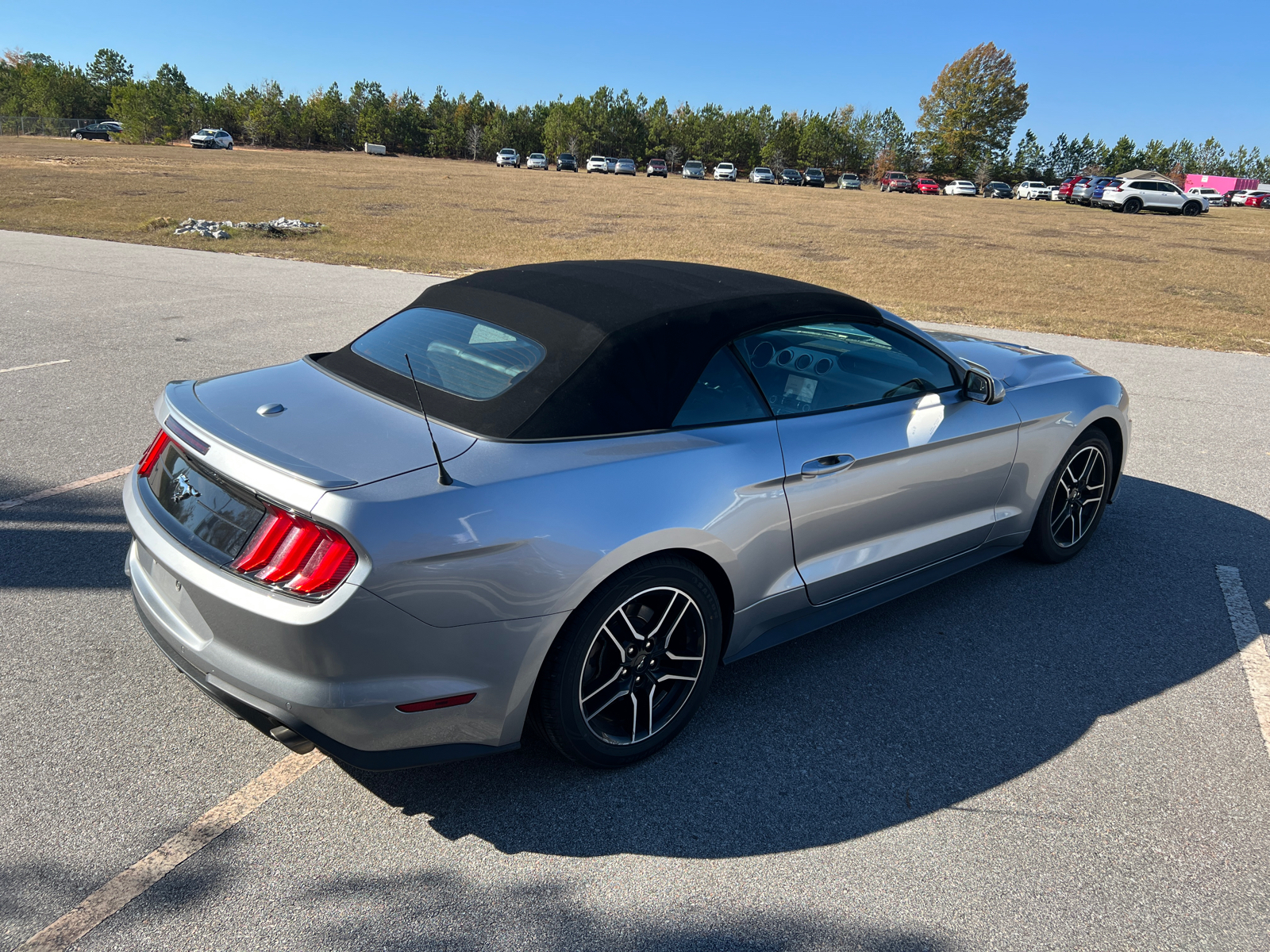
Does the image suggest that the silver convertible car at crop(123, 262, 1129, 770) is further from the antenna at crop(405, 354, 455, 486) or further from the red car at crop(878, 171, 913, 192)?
the red car at crop(878, 171, 913, 192)

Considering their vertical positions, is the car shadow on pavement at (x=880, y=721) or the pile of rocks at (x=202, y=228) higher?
the car shadow on pavement at (x=880, y=721)

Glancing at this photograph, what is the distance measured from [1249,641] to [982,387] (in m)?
1.62

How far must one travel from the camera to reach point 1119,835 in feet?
8.80

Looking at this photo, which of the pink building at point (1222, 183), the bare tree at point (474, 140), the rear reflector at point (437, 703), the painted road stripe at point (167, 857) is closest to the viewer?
the painted road stripe at point (167, 857)

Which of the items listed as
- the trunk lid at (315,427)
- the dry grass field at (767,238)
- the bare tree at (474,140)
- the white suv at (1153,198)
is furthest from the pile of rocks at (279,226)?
the bare tree at (474,140)

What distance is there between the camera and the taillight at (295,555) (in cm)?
226

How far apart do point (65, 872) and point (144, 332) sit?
761cm

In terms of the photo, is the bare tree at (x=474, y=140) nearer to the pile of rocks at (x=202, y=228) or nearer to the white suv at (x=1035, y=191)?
the white suv at (x=1035, y=191)

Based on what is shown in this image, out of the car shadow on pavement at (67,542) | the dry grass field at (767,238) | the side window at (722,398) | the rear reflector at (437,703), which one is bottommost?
the dry grass field at (767,238)

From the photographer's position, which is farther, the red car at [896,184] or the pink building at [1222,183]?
the pink building at [1222,183]

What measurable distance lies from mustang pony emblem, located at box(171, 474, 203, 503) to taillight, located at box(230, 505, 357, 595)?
0.38 metres

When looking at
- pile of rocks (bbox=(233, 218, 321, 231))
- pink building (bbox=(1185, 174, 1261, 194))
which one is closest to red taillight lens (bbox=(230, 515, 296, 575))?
pile of rocks (bbox=(233, 218, 321, 231))

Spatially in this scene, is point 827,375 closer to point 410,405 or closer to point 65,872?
point 410,405

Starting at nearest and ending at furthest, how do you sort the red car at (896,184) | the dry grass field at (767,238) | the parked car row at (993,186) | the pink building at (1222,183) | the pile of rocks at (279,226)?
the dry grass field at (767,238) → the pile of rocks at (279,226) → the parked car row at (993,186) → the red car at (896,184) → the pink building at (1222,183)
